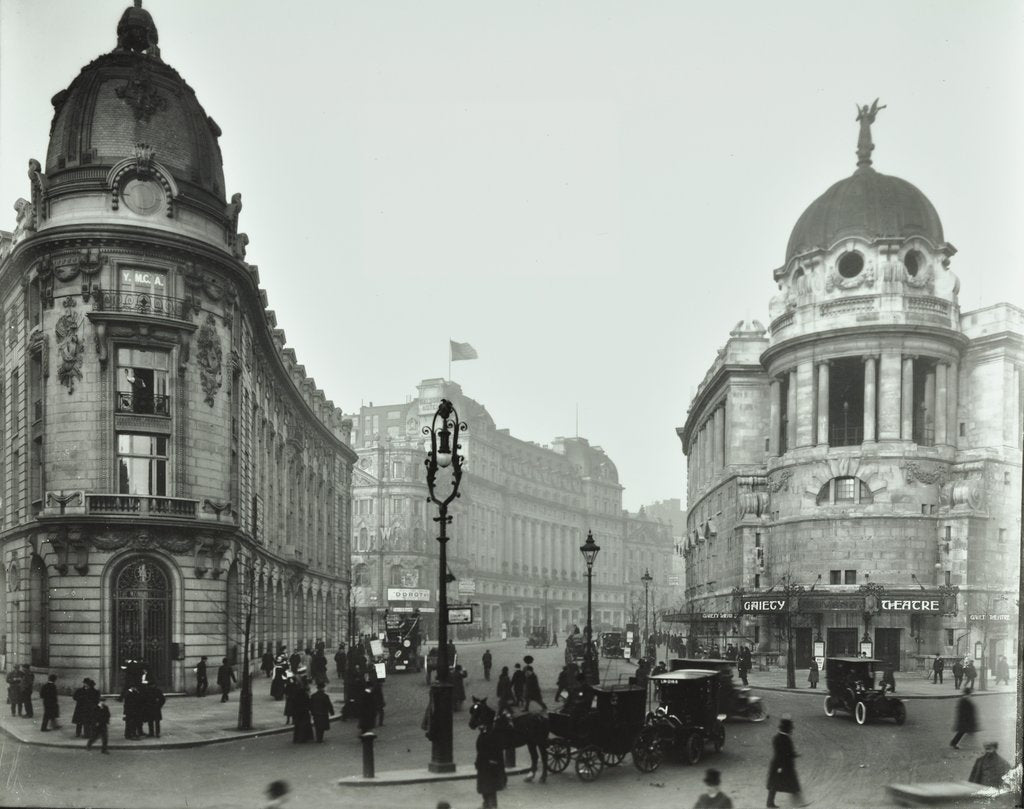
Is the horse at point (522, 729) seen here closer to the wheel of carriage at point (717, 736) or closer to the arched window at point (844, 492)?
the wheel of carriage at point (717, 736)

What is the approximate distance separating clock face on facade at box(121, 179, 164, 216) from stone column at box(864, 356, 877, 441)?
113 feet

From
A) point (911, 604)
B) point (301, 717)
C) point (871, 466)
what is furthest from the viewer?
point (871, 466)

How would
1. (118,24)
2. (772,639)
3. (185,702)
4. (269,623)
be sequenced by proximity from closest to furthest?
(118,24) → (185,702) → (269,623) → (772,639)

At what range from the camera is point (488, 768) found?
17.5 m

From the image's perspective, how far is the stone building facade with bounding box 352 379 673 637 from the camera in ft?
114

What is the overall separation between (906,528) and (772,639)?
8668mm

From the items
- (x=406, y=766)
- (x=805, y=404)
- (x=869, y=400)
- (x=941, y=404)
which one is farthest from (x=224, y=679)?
(x=941, y=404)

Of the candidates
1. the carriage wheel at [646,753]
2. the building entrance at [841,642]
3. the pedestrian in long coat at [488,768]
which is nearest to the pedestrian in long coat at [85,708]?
the pedestrian in long coat at [488,768]

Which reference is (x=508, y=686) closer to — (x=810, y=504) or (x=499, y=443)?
(x=499, y=443)

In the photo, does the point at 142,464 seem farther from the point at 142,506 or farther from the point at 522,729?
the point at 522,729

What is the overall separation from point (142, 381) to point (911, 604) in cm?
→ 3476

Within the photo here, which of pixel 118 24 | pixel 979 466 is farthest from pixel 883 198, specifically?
pixel 118 24

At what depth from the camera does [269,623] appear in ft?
158

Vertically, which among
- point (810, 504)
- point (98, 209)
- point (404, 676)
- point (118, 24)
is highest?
point (118, 24)
